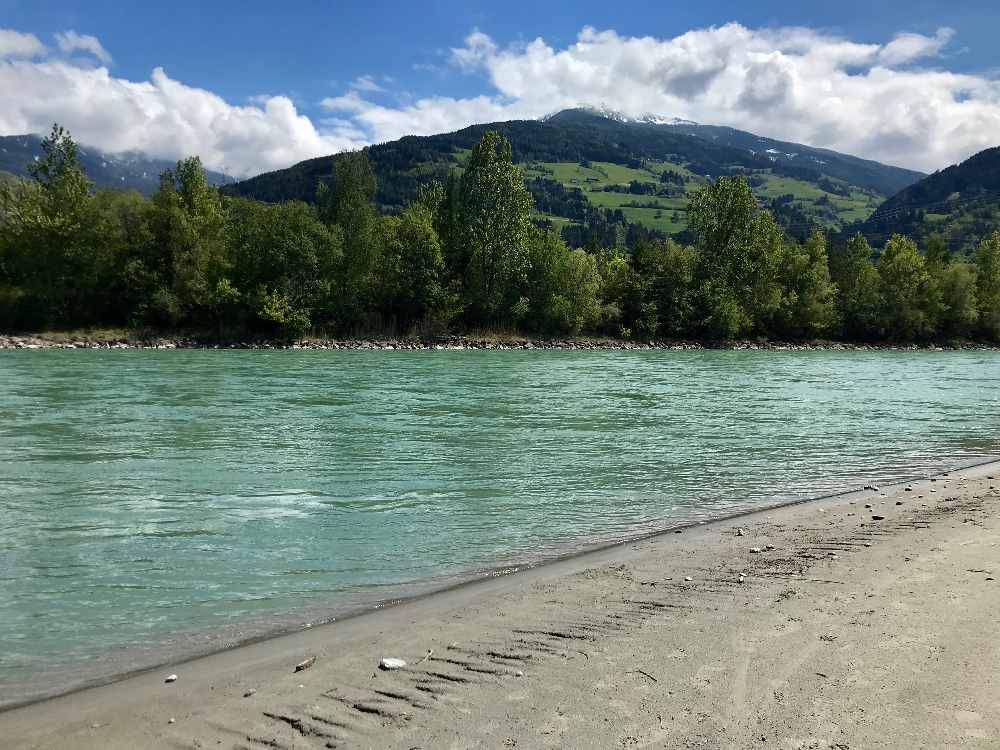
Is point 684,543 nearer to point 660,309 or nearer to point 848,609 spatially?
point 848,609

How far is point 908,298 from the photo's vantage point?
101 meters

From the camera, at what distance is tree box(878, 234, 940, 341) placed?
101 meters

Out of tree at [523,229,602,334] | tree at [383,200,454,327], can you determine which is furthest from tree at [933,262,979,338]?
tree at [383,200,454,327]

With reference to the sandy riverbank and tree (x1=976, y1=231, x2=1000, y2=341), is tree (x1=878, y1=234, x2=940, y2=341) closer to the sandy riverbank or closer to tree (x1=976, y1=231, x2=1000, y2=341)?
tree (x1=976, y1=231, x2=1000, y2=341)

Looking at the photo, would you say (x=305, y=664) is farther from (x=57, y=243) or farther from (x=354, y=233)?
(x=57, y=243)

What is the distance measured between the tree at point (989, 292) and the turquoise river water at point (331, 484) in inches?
3747

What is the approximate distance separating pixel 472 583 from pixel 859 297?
10810cm

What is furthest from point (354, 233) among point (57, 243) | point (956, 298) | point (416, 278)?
point (956, 298)

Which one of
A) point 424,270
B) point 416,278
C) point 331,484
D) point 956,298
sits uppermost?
point 956,298

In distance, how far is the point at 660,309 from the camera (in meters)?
92.5

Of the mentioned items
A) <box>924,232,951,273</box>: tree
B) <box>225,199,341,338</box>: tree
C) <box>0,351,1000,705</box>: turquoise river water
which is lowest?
<box>0,351,1000,705</box>: turquoise river water

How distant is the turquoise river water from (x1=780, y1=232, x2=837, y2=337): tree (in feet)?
232

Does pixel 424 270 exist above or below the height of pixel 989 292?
below

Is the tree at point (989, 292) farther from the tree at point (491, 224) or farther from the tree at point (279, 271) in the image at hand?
the tree at point (279, 271)
